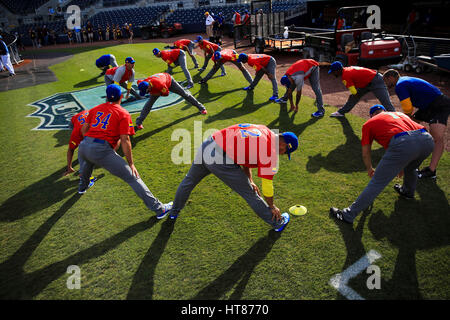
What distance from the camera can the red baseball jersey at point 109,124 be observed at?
4.38 meters

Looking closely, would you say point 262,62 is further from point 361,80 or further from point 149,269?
point 149,269

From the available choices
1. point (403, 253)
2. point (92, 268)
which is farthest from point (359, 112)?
point (92, 268)

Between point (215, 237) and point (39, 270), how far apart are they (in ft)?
8.29

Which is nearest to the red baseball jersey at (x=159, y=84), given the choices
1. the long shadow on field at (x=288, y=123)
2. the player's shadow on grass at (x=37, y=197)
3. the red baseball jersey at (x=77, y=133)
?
the red baseball jersey at (x=77, y=133)

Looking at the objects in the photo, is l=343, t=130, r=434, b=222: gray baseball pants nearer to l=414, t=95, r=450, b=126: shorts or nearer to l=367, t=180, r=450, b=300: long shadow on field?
l=367, t=180, r=450, b=300: long shadow on field

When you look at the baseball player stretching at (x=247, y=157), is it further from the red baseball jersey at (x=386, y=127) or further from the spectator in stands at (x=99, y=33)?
the spectator in stands at (x=99, y=33)

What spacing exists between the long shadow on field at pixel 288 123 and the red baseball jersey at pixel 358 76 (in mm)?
A: 1453

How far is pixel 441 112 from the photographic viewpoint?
204 inches

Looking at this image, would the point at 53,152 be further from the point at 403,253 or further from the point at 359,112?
the point at 359,112

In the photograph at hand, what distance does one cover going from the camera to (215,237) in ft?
14.0

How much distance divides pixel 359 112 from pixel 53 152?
879 cm

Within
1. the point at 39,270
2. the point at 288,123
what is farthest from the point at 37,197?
the point at 288,123

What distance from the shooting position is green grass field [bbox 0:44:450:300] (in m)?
3.55
